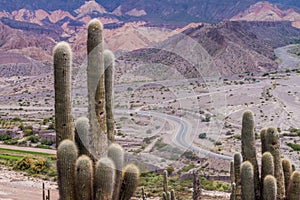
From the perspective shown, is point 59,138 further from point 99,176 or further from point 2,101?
point 2,101

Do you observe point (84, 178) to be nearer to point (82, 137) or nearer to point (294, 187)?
point (82, 137)

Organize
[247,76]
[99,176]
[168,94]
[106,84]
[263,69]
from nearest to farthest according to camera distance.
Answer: [99,176], [106,84], [168,94], [247,76], [263,69]

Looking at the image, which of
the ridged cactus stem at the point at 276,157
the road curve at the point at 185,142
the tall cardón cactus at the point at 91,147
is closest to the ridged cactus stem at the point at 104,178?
the tall cardón cactus at the point at 91,147

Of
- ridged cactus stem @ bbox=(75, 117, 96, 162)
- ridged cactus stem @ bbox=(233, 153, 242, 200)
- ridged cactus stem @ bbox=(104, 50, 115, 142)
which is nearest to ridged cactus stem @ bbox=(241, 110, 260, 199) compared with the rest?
ridged cactus stem @ bbox=(233, 153, 242, 200)

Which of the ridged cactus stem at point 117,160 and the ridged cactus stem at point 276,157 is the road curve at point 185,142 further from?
the ridged cactus stem at point 117,160

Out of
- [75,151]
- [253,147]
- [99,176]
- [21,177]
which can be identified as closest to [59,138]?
[75,151]

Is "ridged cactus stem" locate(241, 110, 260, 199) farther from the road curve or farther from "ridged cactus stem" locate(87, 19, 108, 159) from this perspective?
the road curve
